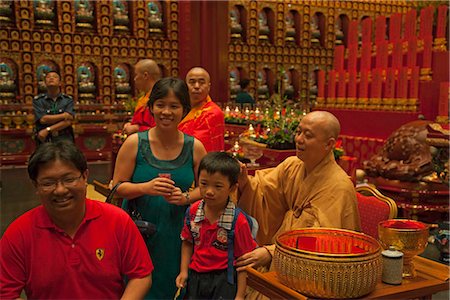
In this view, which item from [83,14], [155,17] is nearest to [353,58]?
[155,17]

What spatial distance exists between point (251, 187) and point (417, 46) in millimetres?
5297

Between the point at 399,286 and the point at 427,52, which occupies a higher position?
the point at 427,52

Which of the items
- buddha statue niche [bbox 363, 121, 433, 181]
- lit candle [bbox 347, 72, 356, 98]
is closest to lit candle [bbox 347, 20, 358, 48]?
lit candle [bbox 347, 72, 356, 98]

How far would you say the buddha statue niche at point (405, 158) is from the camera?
4.73 meters

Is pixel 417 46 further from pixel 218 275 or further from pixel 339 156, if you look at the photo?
pixel 218 275

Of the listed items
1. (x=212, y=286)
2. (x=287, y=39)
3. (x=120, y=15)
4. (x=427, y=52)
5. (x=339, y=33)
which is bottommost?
(x=212, y=286)

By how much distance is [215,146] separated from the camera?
Answer: 325 cm

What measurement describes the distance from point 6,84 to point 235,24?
4823 millimetres

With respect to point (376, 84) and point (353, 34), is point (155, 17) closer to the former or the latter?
point (353, 34)

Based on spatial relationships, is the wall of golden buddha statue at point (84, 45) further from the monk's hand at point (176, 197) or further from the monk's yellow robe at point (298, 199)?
the monk's hand at point (176, 197)

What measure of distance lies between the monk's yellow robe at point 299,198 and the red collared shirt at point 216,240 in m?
0.29

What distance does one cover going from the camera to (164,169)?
210cm

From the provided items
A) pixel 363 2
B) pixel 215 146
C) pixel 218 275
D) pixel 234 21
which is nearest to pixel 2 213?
pixel 215 146

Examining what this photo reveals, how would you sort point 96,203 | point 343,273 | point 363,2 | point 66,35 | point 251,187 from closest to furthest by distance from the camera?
point 343,273 < point 96,203 < point 251,187 < point 66,35 < point 363,2
